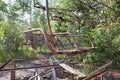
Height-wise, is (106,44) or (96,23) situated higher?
(96,23)

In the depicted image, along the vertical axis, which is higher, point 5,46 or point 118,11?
point 118,11

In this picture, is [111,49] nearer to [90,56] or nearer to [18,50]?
[90,56]

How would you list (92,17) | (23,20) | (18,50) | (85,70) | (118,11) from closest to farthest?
(118,11) → (92,17) → (85,70) → (18,50) → (23,20)

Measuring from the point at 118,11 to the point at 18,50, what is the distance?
9.98m

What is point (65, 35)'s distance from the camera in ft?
11.0

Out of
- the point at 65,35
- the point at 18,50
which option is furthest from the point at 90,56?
the point at 18,50

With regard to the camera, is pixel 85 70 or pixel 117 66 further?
pixel 85 70

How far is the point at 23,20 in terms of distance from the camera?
2075cm

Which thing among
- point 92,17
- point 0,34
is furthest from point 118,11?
point 0,34

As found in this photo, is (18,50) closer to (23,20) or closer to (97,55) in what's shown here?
(23,20)

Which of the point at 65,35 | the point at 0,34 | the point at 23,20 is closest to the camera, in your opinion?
the point at 65,35

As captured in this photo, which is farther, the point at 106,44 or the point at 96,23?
the point at 96,23

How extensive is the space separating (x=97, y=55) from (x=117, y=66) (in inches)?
22.3

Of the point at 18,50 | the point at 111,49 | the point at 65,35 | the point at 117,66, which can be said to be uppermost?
the point at 65,35
